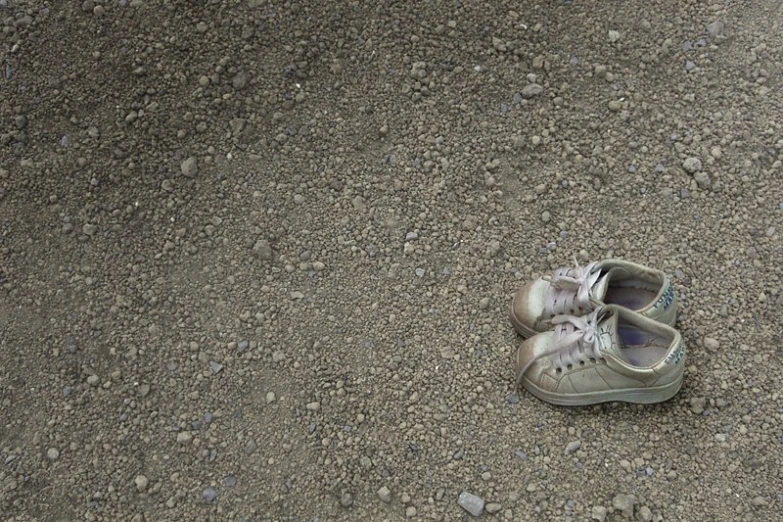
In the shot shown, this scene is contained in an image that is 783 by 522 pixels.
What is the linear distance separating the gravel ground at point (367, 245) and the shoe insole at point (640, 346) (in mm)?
142

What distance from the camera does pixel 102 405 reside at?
2.06 meters

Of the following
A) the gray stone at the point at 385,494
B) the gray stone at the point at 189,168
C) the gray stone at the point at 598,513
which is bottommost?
the gray stone at the point at 598,513

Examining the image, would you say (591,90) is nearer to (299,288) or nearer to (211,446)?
(299,288)

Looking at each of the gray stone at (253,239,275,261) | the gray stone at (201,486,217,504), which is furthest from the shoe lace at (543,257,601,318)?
the gray stone at (201,486,217,504)

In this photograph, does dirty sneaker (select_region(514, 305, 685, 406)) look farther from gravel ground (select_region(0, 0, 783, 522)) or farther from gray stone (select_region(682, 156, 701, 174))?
gray stone (select_region(682, 156, 701, 174))

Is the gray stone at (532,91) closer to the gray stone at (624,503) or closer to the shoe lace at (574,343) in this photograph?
the shoe lace at (574,343)

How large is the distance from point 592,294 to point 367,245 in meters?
0.69

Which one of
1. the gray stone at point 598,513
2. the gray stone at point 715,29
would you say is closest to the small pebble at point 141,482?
the gray stone at point 598,513

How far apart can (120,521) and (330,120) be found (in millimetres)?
1323

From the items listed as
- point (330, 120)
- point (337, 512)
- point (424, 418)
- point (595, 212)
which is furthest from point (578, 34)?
point (337, 512)

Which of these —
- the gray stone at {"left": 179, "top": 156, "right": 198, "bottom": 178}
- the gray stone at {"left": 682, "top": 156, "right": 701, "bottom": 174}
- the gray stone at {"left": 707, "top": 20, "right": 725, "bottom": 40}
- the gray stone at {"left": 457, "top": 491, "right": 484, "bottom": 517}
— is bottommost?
the gray stone at {"left": 457, "top": 491, "right": 484, "bottom": 517}

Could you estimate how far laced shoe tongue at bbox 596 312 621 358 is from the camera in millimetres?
1881

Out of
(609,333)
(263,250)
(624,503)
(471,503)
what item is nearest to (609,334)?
(609,333)

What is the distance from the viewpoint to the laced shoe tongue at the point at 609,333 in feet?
6.17
